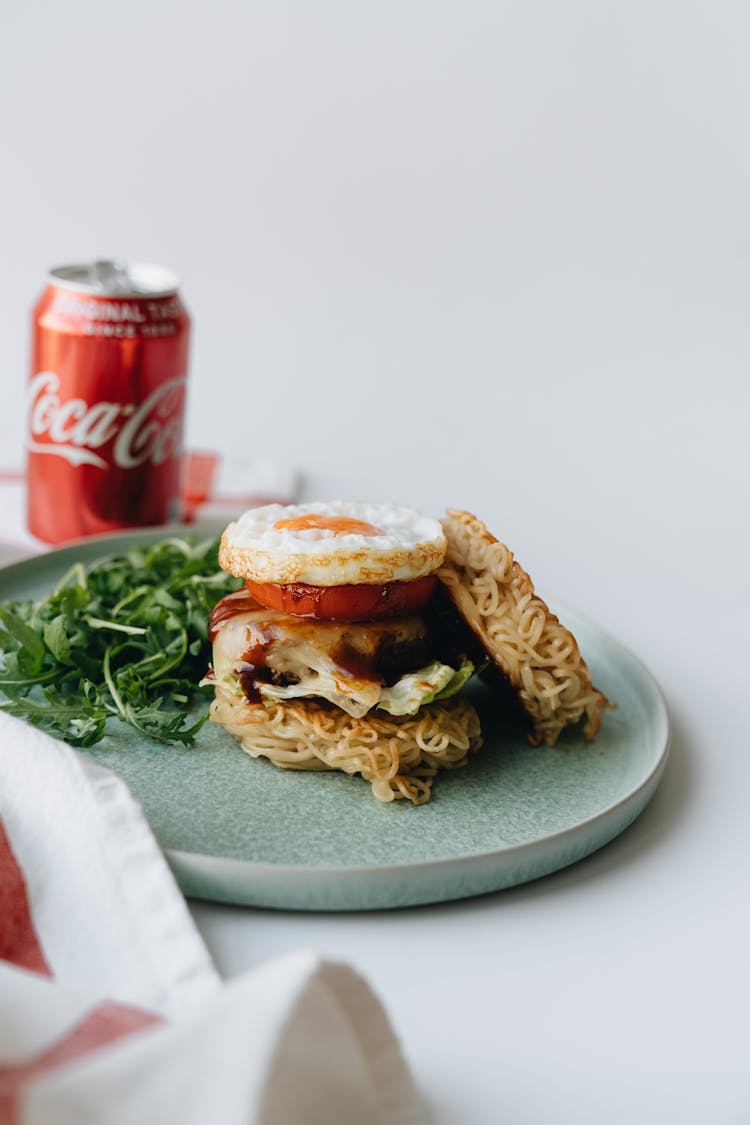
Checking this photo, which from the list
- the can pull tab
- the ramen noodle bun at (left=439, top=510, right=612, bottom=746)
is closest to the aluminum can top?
the can pull tab

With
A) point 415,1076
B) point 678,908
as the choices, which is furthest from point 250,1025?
point 678,908

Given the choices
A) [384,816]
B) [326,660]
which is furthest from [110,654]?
[384,816]

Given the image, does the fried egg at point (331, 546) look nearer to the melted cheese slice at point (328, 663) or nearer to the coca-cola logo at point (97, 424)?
the melted cheese slice at point (328, 663)

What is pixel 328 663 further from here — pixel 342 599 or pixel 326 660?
pixel 342 599

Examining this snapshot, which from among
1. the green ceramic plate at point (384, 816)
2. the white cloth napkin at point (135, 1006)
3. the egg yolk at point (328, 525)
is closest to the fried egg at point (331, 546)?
the egg yolk at point (328, 525)

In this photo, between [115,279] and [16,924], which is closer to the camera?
[16,924]

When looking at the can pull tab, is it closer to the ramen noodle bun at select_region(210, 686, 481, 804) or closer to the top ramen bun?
the top ramen bun

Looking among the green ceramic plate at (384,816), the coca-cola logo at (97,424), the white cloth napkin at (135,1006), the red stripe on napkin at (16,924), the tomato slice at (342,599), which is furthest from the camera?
the coca-cola logo at (97,424)
